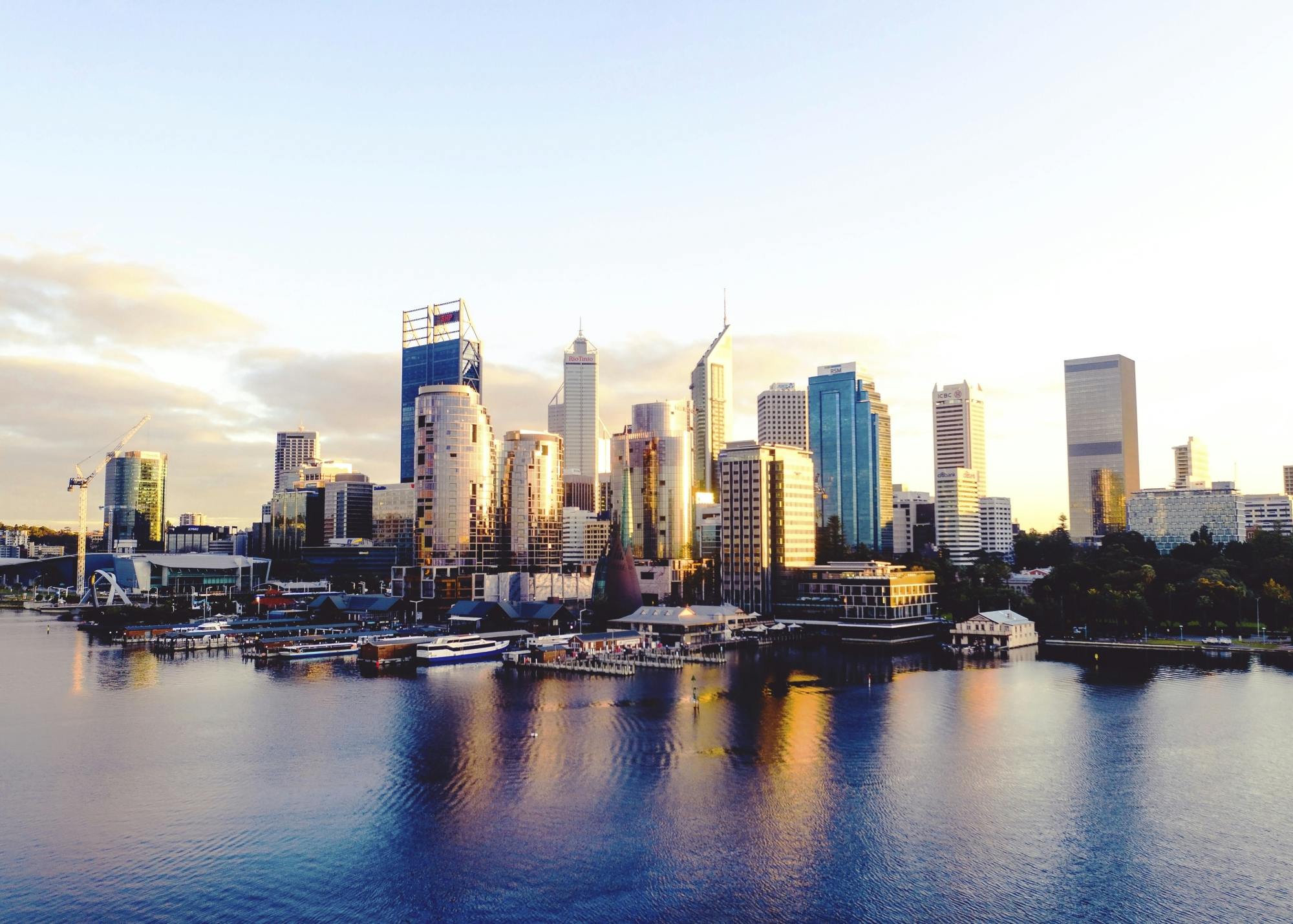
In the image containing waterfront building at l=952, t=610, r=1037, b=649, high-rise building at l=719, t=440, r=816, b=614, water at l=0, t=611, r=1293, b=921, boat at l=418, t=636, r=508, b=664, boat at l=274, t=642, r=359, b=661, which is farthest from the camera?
high-rise building at l=719, t=440, r=816, b=614

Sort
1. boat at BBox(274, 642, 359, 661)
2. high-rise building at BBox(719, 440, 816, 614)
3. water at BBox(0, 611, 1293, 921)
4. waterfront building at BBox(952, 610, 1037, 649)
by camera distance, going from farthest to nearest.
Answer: high-rise building at BBox(719, 440, 816, 614) → waterfront building at BBox(952, 610, 1037, 649) → boat at BBox(274, 642, 359, 661) → water at BBox(0, 611, 1293, 921)

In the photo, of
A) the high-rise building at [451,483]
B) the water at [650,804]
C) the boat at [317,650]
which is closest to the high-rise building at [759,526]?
the high-rise building at [451,483]

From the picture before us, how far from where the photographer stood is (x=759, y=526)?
17238 centimetres

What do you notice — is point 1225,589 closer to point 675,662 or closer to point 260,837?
point 675,662

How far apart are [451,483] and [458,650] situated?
74052 millimetres

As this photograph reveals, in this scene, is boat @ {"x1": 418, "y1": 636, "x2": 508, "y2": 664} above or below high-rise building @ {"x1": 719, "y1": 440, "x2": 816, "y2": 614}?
below

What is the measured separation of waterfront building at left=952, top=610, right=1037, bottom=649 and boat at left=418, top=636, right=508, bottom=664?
64407 mm

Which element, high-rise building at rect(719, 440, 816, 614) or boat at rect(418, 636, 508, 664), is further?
high-rise building at rect(719, 440, 816, 614)

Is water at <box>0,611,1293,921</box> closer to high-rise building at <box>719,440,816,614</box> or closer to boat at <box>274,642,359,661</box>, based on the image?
boat at <box>274,642,359,661</box>

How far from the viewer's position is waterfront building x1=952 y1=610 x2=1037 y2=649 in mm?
132500

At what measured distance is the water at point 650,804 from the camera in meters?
43.6

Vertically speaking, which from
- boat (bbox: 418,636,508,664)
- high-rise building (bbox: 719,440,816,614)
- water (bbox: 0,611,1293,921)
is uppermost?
high-rise building (bbox: 719,440,816,614)

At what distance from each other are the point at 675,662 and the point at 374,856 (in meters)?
73.3

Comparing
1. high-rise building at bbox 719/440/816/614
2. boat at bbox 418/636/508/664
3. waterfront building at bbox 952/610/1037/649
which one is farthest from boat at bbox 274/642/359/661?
waterfront building at bbox 952/610/1037/649
